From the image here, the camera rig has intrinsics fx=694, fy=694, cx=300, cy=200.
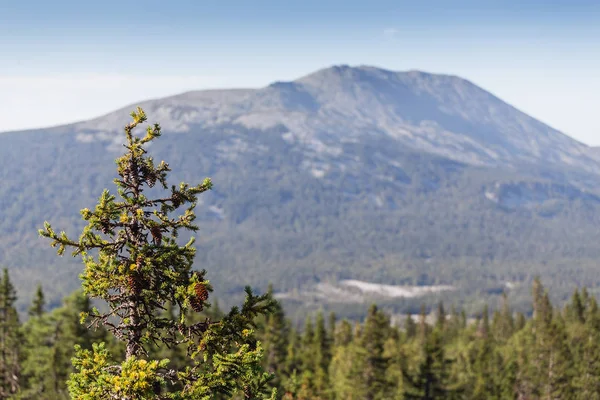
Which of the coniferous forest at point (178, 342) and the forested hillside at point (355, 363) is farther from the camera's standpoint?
the forested hillside at point (355, 363)

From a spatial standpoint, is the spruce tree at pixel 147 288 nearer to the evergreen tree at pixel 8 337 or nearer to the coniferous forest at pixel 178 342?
the coniferous forest at pixel 178 342

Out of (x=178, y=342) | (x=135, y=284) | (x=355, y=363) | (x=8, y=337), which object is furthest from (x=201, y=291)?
(x=8, y=337)

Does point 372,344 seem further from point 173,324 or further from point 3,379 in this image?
point 173,324

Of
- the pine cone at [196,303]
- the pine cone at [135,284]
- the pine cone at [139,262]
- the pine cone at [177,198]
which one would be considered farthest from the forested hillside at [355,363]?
the pine cone at [196,303]

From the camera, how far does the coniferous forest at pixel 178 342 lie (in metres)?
14.5

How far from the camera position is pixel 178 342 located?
14.7 m

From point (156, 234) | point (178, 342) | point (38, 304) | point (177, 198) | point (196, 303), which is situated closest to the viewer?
point (196, 303)

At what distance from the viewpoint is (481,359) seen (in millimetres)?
91625

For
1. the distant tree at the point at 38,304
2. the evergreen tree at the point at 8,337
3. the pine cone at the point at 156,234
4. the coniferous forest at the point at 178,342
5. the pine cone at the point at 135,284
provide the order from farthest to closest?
the distant tree at the point at 38,304
the evergreen tree at the point at 8,337
the pine cone at the point at 156,234
the pine cone at the point at 135,284
the coniferous forest at the point at 178,342

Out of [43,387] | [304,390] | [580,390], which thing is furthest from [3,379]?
[580,390]

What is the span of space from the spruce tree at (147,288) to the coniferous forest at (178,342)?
3 cm

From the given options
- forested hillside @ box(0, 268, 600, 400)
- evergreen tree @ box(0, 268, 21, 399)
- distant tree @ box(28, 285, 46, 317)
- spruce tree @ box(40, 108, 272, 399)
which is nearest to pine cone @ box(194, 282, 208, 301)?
spruce tree @ box(40, 108, 272, 399)

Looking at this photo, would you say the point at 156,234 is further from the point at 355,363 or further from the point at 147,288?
the point at 355,363

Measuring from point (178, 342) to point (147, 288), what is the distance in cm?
136
